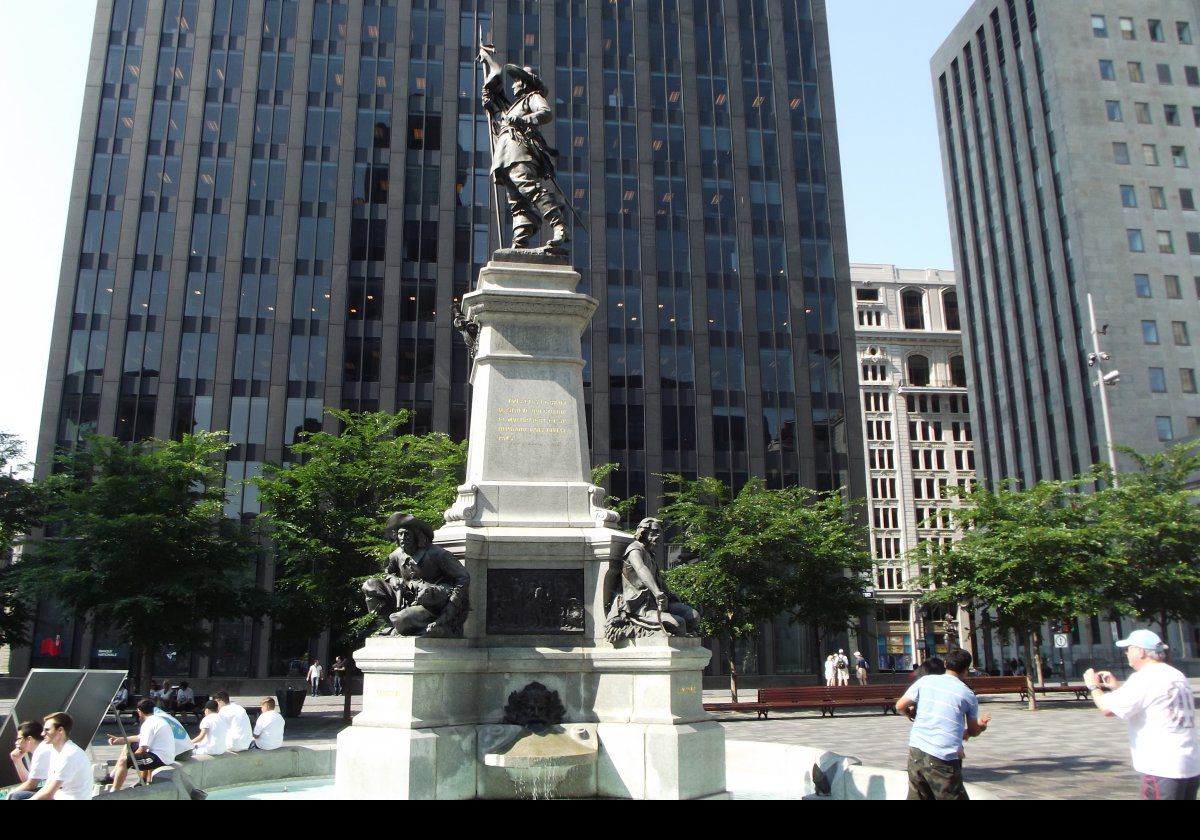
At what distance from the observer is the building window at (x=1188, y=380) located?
68.6m

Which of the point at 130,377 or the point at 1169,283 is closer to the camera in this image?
the point at 130,377

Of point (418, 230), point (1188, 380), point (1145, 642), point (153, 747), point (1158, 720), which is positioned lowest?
point (153, 747)

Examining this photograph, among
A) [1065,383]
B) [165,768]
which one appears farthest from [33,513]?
[1065,383]

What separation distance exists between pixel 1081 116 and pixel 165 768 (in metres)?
82.8

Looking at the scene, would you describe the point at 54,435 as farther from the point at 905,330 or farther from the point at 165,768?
the point at 905,330

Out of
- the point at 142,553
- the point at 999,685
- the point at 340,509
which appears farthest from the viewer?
the point at 999,685

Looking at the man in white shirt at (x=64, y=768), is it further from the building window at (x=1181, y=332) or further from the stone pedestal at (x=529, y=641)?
the building window at (x=1181, y=332)

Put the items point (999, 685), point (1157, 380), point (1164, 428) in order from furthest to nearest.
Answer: point (1157, 380) < point (1164, 428) < point (999, 685)

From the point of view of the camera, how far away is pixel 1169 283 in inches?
2820

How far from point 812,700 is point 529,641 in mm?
21453

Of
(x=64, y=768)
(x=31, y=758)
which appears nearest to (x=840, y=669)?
(x=31, y=758)

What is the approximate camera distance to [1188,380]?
226ft

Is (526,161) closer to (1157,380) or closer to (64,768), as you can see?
(64,768)

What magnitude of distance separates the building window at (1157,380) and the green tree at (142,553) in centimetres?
6350
